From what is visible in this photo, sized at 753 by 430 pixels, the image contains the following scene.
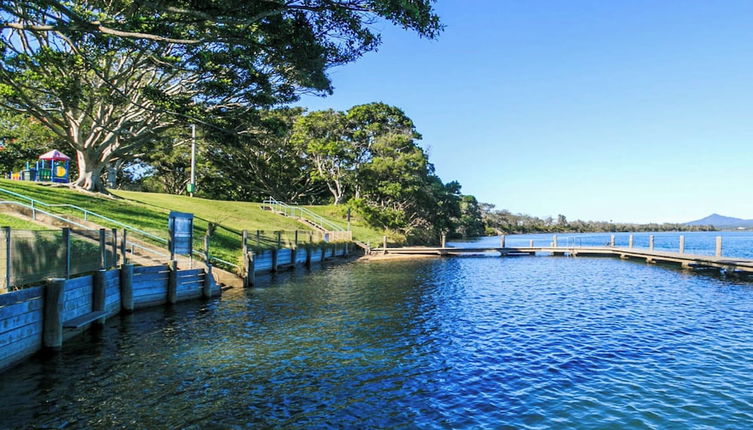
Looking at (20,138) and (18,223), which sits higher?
(20,138)

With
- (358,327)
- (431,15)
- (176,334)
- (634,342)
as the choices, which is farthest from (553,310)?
(176,334)

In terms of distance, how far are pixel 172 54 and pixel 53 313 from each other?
55.6 ft

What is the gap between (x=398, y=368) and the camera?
38.2 ft

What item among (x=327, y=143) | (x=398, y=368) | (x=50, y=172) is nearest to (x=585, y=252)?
(x=327, y=143)

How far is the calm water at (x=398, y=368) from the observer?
880 cm

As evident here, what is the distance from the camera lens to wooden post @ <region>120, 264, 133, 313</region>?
16500 millimetres

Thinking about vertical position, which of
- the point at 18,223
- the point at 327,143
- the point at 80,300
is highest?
the point at 327,143

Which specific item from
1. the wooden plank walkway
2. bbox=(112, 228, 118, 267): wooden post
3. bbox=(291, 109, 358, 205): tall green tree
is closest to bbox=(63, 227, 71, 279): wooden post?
bbox=(112, 228, 118, 267): wooden post

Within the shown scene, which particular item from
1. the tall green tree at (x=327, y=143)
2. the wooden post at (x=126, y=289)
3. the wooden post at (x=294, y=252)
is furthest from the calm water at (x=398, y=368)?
the tall green tree at (x=327, y=143)

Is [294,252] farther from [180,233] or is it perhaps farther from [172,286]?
[172,286]

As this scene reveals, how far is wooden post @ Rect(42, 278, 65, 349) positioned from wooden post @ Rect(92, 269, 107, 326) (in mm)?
2605

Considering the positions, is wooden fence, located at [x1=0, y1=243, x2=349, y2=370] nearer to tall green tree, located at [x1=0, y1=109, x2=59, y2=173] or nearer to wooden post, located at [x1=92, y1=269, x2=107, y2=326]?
wooden post, located at [x1=92, y1=269, x2=107, y2=326]

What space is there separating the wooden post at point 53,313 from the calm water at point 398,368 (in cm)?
77

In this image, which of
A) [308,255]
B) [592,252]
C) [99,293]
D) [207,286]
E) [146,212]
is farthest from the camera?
[592,252]
